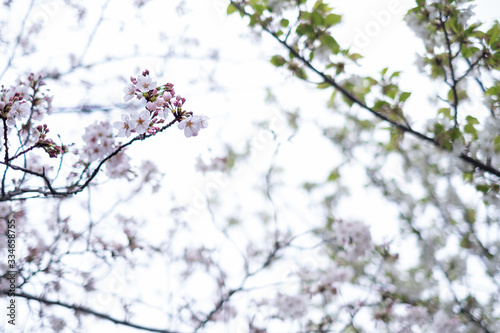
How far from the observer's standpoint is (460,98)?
125 inches

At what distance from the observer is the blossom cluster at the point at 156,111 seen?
140 cm

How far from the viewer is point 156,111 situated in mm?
1425

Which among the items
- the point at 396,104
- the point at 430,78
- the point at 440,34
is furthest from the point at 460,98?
the point at 396,104

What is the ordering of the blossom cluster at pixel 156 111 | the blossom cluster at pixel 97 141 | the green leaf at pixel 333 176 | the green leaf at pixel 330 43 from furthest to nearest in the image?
the green leaf at pixel 333 176, the green leaf at pixel 330 43, the blossom cluster at pixel 97 141, the blossom cluster at pixel 156 111

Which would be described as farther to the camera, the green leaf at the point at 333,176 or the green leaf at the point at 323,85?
the green leaf at the point at 333,176

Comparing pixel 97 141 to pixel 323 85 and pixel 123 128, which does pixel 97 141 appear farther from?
pixel 323 85

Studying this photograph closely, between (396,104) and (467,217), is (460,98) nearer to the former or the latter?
(396,104)

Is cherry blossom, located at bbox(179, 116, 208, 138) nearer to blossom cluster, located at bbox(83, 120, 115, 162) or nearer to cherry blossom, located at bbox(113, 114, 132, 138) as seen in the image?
A: cherry blossom, located at bbox(113, 114, 132, 138)

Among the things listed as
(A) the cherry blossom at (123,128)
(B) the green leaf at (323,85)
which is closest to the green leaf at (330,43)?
(B) the green leaf at (323,85)

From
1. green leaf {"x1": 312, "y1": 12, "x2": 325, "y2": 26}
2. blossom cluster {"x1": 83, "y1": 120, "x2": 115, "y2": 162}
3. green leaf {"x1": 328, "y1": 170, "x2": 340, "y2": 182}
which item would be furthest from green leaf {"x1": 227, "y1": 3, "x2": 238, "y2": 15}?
green leaf {"x1": 328, "y1": 170, "x2": 340, "y2": 182}

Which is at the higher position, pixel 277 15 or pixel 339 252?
pixel 277 15

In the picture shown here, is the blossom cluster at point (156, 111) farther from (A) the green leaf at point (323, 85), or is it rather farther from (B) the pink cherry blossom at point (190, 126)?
(A) the green leaf at point (323, 85)

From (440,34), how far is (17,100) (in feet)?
9.38

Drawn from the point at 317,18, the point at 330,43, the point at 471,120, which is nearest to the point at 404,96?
the point at 471,120
